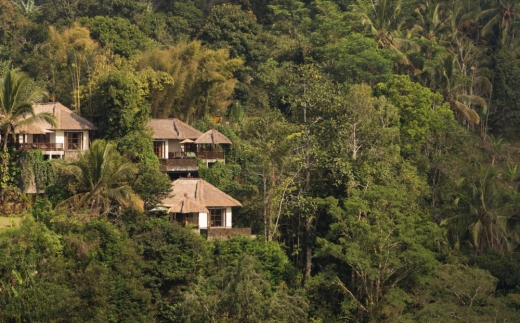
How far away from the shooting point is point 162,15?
70.0 metres

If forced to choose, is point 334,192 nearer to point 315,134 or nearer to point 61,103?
point 315,134

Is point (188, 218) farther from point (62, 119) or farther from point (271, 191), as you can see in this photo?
point (62, 119)

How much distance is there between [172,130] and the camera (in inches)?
2051

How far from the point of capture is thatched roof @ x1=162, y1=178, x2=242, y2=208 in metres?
46.2

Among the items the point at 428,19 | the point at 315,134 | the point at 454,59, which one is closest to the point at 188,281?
the point at 315,134

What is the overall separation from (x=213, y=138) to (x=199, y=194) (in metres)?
6.33

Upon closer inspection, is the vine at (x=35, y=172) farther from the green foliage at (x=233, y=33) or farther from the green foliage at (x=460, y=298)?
the green foliage at (x=233, y=33)

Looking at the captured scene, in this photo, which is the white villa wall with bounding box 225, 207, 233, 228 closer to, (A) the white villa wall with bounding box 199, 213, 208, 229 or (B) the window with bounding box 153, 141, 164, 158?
(A) the white villa wall with bounding box 199, 213, 208, 229

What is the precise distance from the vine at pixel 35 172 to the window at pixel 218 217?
6.67m

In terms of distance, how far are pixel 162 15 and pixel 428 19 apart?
16.3 meters

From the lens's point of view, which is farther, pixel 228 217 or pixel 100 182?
pixel 228 217

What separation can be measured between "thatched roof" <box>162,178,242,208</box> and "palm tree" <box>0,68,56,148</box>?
565cm

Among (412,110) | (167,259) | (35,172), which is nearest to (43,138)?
(35,172)

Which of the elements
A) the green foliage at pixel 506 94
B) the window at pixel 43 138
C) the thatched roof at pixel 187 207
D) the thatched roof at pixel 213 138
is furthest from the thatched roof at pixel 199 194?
the green foliage at pixel 506 94
